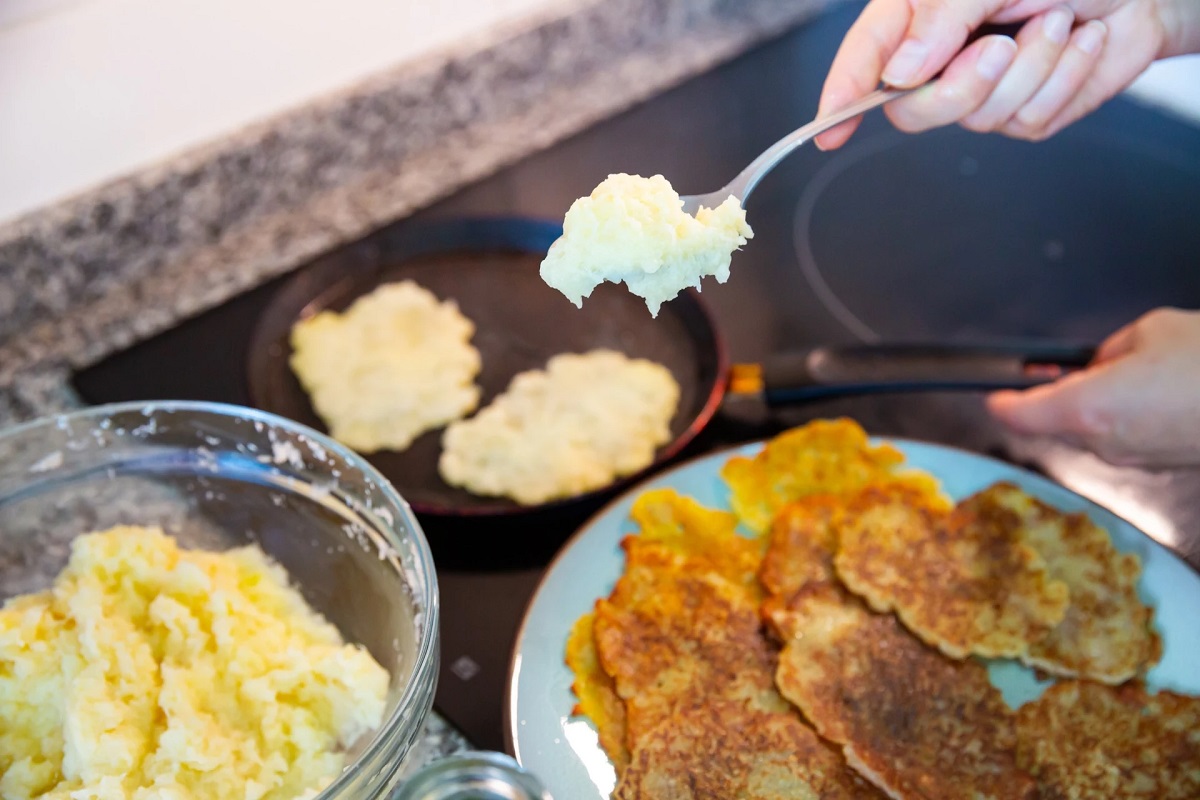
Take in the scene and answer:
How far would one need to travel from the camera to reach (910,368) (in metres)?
1.22

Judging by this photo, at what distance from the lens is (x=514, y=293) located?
147 cm

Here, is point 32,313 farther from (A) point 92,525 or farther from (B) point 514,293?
(B) point 514,293

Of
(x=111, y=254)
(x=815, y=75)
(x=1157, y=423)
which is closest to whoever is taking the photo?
(x=1157, y=423)

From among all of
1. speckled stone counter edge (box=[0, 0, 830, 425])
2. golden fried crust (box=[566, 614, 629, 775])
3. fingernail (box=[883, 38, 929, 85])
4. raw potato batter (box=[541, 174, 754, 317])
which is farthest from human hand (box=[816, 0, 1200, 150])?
speckled stone counter edge (box=[0, 0, 830, 425])

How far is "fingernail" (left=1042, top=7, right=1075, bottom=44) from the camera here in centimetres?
96

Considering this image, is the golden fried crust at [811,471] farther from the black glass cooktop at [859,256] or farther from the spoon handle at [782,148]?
the spoon handle at [782,148]

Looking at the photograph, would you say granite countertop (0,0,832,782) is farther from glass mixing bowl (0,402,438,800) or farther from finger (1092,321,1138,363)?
finger (1092,321,1138,363)

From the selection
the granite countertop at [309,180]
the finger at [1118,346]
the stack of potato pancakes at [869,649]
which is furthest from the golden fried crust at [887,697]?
the finger at [1118,346]

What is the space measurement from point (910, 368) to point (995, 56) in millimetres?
410

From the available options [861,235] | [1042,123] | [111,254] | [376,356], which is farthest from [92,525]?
[861,235]

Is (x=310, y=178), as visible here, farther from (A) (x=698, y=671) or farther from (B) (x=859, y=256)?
(A) (x=698, y=671)

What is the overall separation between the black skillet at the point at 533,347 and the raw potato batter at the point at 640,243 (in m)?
0.38

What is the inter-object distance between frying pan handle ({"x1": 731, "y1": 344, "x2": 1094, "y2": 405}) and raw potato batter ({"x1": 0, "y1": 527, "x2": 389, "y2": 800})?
674 mm

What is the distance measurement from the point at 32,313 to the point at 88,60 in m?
0.36
